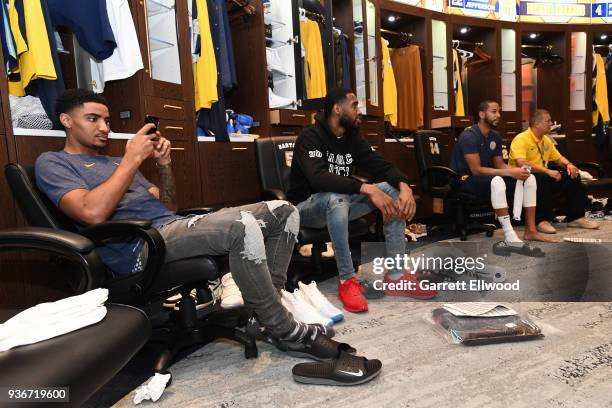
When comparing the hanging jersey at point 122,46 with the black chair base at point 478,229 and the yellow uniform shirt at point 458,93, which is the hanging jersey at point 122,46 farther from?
the yellow uniform shirt at point 458,93

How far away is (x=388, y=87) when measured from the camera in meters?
4.58

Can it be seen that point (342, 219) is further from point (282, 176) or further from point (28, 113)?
point (28, 113)

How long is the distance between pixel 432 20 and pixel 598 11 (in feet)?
9.89

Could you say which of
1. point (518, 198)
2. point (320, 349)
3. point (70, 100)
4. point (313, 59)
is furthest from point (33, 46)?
point (518, 198)

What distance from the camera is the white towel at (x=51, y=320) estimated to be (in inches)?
32.6

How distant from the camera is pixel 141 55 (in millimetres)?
2332

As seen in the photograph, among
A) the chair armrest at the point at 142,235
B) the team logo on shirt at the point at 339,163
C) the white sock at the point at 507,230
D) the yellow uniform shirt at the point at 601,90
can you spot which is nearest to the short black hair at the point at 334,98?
the team logo on shirt at the point at 339,163

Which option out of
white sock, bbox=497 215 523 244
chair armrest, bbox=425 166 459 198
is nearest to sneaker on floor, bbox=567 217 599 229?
white sock, bbox=497 215 523 244

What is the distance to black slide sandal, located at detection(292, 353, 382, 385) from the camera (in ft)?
4.53

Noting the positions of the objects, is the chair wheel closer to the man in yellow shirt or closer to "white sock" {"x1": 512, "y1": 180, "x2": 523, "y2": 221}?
"white sock" {"x1": 512, "y1": 180, "x2": 523, "y2": 221}

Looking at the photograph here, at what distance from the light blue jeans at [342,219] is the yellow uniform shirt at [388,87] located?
2455mm

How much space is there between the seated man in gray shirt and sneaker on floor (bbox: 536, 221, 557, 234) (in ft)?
9.90

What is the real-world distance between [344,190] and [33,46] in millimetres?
1504

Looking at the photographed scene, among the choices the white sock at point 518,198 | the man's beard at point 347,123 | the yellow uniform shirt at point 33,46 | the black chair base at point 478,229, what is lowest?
the black chair base at point 478,229
